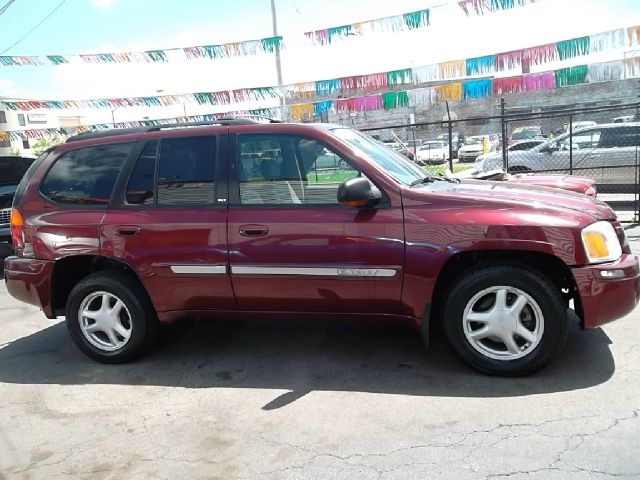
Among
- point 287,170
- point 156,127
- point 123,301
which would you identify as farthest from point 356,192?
point 123,301

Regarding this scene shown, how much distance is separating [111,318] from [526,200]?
3207mm

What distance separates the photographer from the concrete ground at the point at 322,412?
2832mm

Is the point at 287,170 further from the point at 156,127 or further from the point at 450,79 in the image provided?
the point at 450,79

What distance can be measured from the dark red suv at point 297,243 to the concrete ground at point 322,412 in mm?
365

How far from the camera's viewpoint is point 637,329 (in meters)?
4.38

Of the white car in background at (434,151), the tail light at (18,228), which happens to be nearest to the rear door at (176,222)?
the tail light at (18,228)

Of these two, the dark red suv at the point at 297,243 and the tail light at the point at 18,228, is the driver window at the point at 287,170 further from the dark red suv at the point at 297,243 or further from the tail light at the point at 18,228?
the tail light at the point at 18,228

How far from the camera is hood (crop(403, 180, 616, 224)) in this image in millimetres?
3473

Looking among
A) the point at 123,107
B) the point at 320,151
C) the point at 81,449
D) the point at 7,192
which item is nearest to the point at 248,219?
the point at 320,151

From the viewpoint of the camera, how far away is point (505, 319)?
356 cm

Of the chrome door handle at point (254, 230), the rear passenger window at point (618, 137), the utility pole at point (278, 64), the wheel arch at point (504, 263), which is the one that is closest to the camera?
the wheel arch at point (504, 263)

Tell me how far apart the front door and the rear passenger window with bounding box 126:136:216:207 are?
21 cm

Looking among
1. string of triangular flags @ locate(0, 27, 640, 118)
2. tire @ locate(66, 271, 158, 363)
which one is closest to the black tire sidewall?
tire @ locate(66, 271, 158, 363)

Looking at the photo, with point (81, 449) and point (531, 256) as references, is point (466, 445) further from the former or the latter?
point (81, 449)
